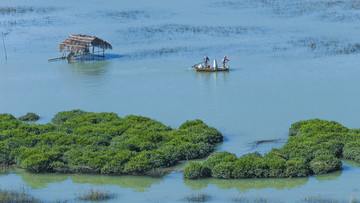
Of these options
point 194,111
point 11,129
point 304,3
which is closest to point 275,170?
point 194,111

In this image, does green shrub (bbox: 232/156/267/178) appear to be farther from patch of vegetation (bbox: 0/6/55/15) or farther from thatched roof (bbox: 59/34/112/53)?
patch of vegetation (bbox: 0/6/55/15)

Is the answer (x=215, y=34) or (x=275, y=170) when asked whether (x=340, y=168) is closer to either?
(x=275, y=170)

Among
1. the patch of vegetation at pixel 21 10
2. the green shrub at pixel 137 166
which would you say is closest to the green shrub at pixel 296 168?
the green shrub at pixel 137 166

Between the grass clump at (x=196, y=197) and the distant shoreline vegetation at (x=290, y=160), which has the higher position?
the distant shoreline vegetation at (x=290, y=160)

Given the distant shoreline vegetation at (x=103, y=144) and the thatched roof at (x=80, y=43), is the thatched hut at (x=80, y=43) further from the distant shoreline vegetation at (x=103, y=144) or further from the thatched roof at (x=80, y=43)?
the distant shoreline vegetation at (x=103, y=144)

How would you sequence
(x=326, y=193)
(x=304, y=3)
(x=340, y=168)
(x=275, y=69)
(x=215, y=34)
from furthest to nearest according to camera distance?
(x=304, y=3), (x=215, y=34), (x=275, y=69), (x=340, y=168), (x=326, y=193)

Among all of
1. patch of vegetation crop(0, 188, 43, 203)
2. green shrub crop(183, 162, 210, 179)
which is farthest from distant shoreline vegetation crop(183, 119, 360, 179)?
patch of vegetation crop(0, 188, 43, 203)
